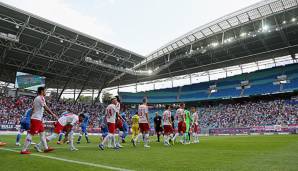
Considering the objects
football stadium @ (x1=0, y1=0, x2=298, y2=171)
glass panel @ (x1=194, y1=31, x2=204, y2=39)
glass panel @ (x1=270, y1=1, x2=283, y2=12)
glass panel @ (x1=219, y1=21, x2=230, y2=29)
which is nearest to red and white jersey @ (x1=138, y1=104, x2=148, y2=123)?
football stadium @ (x1=0, y1=0, x2=298, y2=171)

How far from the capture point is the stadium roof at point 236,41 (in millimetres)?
33406

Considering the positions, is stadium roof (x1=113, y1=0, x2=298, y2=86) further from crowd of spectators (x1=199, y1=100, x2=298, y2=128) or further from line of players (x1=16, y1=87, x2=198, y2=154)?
line of players (x1=16, y1=87, x2=198, y2=154)

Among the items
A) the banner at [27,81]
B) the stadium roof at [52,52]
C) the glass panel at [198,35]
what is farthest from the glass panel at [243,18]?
the banner at [27,81]

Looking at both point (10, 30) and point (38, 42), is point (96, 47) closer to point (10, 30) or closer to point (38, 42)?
point (38, 42)

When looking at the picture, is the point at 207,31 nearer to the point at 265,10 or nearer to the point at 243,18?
the point at 243,18

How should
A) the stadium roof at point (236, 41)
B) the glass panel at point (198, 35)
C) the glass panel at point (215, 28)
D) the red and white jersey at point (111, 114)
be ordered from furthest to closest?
the glass panel at point (198, 35), the glass panel at point (215, 28), the stadium roof at point (236, 41), the red and white jersey at point (111, 114)

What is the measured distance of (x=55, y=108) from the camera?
158 feet

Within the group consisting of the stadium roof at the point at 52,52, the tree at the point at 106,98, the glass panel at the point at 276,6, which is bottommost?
the tree at the point at 106,98

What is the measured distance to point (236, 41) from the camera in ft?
126

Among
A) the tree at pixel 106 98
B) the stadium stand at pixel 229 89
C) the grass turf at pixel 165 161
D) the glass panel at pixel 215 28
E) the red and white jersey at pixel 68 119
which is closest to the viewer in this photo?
the grass turf at pixel 165 161

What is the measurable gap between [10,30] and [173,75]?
3336 centimetres

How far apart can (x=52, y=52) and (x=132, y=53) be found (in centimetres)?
1222

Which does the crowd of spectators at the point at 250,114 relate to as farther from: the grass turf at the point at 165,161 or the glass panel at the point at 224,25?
the grass turf at the point at 165,161

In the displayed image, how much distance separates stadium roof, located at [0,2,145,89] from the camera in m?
29.8
